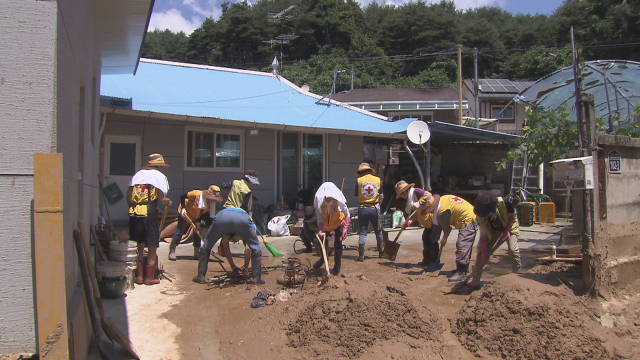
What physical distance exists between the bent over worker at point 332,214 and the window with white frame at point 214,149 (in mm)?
5144

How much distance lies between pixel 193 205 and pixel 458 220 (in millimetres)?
4180

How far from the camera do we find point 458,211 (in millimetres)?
7027

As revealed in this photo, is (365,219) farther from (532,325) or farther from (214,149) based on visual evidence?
(214,149)

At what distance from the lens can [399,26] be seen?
5344 cm

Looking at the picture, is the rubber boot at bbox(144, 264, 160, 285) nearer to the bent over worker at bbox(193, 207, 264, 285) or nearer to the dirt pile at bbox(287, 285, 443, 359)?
the bent over worker at bbox(193, 207, 264, 285)

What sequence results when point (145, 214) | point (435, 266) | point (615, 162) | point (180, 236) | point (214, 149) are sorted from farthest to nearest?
point (214, 149) < point (180, 236) < point (435, 266) < point (145, 214) < point (615, 162)

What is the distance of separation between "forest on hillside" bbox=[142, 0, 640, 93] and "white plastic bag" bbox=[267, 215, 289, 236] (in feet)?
82.8

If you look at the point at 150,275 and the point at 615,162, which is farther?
the point at 150,275

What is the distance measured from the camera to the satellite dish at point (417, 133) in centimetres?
1182

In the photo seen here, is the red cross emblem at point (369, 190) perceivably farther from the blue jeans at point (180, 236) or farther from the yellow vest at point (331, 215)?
the blue jeans at point (180, 236)

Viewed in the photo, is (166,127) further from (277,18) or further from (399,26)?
(399,26)

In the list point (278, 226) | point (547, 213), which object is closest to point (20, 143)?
point (278, 226)

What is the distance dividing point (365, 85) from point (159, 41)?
66.4 ft

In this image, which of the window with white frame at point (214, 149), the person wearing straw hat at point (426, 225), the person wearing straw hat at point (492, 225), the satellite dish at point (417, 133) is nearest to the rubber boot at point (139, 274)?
the person wearing straw hat at point (426, 225)
